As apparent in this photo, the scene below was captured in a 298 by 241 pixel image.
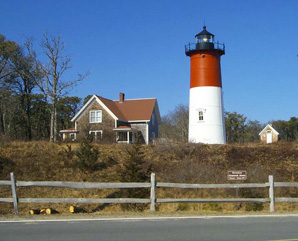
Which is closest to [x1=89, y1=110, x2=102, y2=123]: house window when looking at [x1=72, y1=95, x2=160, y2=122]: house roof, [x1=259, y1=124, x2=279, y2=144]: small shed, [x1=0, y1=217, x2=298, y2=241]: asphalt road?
[x1=72, y1=95, x2=160, y2=122]: house roof

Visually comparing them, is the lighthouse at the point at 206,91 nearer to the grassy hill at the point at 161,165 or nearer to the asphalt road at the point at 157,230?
the grassy hill at the point at 161,165

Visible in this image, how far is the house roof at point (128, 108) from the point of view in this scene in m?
39.8

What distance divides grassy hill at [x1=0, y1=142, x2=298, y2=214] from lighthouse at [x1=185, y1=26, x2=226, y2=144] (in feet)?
8.68

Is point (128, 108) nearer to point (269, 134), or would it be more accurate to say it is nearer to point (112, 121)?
point (112, 121)

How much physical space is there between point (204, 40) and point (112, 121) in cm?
1317

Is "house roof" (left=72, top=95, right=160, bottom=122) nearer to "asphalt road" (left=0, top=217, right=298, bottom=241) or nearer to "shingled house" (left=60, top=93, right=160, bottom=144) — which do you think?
"shingled house" (left=60, top=93, right=160, bottom=144)

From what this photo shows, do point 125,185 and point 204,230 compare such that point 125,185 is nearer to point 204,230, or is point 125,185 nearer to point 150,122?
point 204,230

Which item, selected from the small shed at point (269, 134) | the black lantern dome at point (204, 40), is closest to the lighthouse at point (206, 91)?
the black lantern dome at point (204, 40)

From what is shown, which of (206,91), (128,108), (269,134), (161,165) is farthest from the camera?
(269,134)

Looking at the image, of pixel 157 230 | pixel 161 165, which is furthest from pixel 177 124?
pixel 157 230

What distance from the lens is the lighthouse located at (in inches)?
1246

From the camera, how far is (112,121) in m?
39.2

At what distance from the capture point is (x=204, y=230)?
8555 mm

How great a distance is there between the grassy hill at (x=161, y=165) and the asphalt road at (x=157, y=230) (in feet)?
21.5
